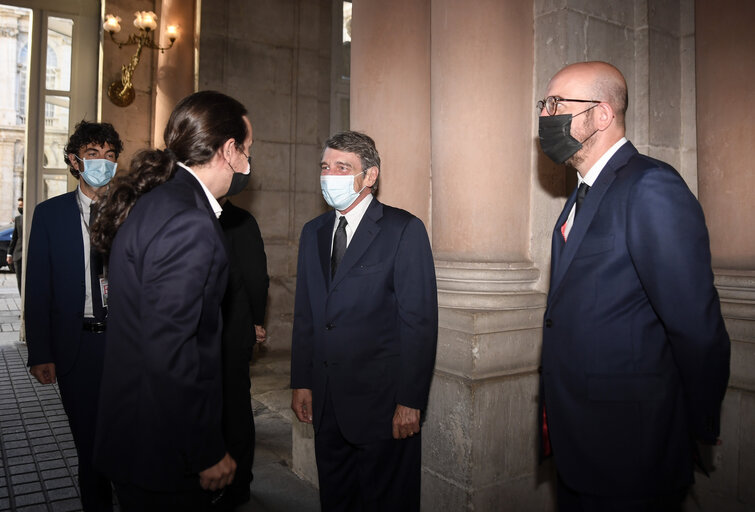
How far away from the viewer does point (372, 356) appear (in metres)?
2.36

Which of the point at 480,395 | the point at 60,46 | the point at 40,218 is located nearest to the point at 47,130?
the point at 60,46

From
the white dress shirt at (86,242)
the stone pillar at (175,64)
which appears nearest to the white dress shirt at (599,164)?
the white dress shirt at (86,242)

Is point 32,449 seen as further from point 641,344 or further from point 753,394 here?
point 753,394

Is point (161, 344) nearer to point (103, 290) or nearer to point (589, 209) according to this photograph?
point (589, 209)

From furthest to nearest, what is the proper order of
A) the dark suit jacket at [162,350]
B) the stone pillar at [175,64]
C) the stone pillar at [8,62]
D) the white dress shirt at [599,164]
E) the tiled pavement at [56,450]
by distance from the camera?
the stone pillar at [8,62], the stone pillar at [175,64], the tiled pavement at [56,450], the white dress shirt at [599,164], the dark suit jacket at [162,350]

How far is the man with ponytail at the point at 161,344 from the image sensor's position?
144cm

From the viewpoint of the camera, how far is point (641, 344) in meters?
1.68

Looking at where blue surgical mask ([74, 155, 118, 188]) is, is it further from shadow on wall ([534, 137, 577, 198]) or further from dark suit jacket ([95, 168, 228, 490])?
shadow on wall ([534, 137, 577, 198])

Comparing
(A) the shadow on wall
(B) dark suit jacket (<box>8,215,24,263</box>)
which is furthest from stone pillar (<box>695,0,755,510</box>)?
(B) dark suit jacket (<box>8,215,24,263</box>)

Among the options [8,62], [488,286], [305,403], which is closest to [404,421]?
[305,403]

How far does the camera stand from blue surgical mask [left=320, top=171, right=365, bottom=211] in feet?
8.27

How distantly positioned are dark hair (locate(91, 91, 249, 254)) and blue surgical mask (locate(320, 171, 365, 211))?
70cm

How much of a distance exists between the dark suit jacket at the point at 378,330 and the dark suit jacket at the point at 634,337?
0.63 meters

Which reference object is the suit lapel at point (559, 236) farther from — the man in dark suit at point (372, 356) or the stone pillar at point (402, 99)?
the stone pillar at point (402, 99)
